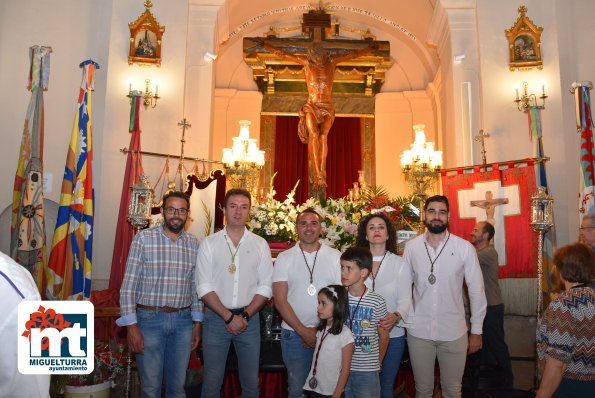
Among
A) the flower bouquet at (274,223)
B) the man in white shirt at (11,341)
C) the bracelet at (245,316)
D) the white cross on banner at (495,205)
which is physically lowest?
the bracelet at (245,316)

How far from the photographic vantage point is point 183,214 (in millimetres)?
3479

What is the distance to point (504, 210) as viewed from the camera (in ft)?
20.9

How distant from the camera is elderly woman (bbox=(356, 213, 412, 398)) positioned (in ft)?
10.9

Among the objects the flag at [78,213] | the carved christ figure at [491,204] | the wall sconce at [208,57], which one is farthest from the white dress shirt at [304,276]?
the wall sconce at [208,57]

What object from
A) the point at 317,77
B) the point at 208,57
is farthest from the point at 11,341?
the point at 317,77

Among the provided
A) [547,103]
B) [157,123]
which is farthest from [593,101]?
[157,123]

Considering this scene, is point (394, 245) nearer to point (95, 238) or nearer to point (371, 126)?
point (95, 238)

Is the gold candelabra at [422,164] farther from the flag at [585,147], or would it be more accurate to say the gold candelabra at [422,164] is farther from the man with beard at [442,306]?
the man with beard at [442,306]

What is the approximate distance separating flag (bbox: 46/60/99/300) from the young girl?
3.40 meters

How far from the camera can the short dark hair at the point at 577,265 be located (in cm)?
239

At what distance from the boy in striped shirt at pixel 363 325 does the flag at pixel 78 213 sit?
3465 millimetres

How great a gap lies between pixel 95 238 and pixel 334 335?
16.1 ft

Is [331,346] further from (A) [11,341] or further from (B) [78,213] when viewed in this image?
(B) [78,213]

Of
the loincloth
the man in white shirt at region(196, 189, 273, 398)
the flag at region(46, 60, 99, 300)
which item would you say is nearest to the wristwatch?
the man in white shirt at region(196, 189, 273, 398)
